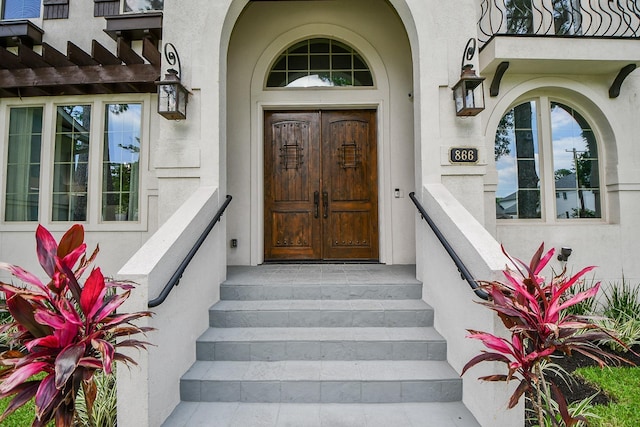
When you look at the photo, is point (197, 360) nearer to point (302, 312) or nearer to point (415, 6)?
point (302, 312)

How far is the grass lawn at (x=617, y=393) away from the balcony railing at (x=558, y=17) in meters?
4.14

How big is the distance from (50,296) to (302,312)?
1997 millimetres

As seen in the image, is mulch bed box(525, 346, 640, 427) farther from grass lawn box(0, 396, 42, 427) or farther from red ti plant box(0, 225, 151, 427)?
grass lawn box(0, 396, 42, 427)

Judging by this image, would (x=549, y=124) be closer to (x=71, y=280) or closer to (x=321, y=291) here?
(x=321, y=291)

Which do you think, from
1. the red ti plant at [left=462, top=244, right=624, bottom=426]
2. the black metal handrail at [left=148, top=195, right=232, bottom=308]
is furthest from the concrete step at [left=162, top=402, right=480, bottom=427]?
the black metal handrail at [left=148, top=195, right=232, bottom=308]

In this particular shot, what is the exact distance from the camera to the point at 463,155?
11.7 feet

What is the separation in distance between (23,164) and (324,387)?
556cm

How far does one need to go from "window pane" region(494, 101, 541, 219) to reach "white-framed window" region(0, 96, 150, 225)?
517 centimetres

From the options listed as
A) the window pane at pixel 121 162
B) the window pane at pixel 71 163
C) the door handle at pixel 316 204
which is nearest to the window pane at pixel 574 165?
the door handle at pixel 316 204

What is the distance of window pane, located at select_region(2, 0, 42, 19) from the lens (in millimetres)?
5133

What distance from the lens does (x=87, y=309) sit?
1.65 m

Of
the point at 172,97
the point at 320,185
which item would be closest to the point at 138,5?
the point at 172,97

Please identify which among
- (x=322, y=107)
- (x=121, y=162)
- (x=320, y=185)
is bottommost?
(x=320, y=185)

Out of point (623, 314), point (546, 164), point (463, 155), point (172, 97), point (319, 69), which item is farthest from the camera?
point (319, 69)
